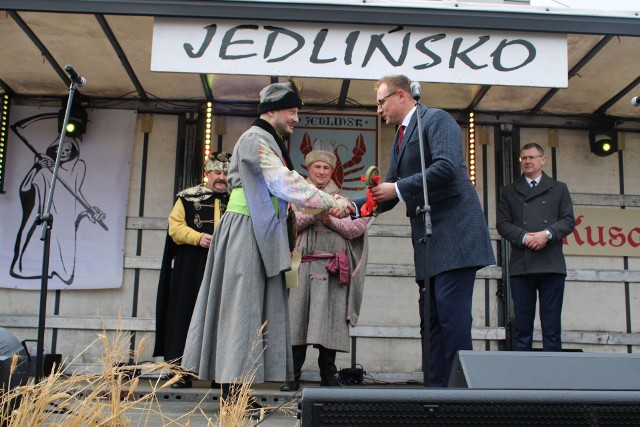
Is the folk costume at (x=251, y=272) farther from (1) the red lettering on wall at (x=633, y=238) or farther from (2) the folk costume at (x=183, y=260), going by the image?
(1) the red lettering on wall at (x=633, y=238)

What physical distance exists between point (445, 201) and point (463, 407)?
203 centimetres

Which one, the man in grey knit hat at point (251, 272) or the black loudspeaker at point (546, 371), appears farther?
the man in grey knit hat at point (251, 272)

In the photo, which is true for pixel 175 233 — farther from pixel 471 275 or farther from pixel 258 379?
pixel 471 275

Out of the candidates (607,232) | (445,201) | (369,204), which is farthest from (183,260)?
(607,232)

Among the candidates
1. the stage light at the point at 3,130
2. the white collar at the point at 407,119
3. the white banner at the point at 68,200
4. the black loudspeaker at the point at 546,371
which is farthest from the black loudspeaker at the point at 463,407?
the stage light at the point at 3,130

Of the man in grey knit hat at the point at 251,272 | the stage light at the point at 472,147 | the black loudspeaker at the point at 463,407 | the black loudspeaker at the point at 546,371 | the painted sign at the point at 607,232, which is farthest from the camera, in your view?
the painted sign at the point at 607,232

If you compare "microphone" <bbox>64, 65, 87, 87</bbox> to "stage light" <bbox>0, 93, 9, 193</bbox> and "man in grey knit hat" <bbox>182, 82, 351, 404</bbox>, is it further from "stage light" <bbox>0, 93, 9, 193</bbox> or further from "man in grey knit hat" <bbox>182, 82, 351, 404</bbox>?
"stage light" <bbox>0, 93, 9, 193</bbox>

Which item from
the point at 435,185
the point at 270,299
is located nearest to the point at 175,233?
the point at 270,299

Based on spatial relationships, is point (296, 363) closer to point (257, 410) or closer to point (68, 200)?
point (257, 410)

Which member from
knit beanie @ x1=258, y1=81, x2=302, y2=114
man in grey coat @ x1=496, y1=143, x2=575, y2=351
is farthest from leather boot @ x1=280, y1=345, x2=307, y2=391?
knit beanie @ x1=258, y1=81, x2=302, y2=114

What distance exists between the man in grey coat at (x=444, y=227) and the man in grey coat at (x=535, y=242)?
1.90m

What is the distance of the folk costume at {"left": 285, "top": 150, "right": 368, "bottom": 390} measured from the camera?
5.14 metres

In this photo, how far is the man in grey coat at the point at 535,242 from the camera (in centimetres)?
542

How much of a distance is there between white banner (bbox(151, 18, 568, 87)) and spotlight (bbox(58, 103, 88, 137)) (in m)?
1.85
